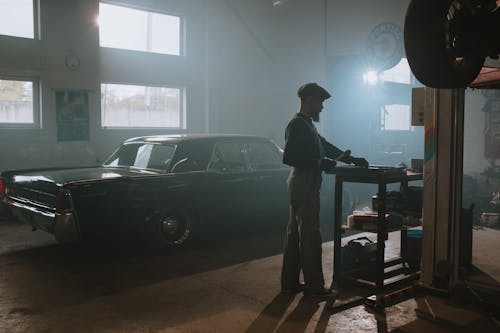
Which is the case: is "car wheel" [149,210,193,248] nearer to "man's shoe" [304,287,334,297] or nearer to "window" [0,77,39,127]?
"man's shoe" [304,287,334,297]

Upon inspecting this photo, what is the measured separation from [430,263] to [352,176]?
1037 mm

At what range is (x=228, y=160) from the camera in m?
6.51

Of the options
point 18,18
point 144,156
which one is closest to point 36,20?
point 18,18

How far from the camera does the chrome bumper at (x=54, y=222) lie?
16.2ft

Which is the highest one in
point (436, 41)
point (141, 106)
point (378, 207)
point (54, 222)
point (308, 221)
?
point (141, 106)

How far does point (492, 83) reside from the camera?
442cm

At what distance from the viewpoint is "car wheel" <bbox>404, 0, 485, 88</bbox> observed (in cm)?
274

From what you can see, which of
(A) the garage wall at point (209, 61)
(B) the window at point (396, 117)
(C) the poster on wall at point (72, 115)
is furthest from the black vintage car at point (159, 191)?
(B) the window at point (396, 117)

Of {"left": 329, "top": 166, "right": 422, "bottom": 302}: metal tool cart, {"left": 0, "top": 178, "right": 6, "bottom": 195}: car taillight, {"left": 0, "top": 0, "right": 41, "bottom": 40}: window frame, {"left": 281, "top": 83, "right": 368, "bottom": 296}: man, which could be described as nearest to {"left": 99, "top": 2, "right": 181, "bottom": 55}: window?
{"left": 0, "top": 0, "right": 41, "bottom": 40}: window frame

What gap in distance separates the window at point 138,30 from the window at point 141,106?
2.73ft

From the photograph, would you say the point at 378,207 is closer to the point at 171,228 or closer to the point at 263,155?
the point at 171,228

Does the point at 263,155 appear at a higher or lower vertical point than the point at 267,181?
higher

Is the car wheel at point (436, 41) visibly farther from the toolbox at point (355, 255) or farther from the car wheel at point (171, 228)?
the car wheel at point (171, 228)

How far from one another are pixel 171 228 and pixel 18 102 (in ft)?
15.5
